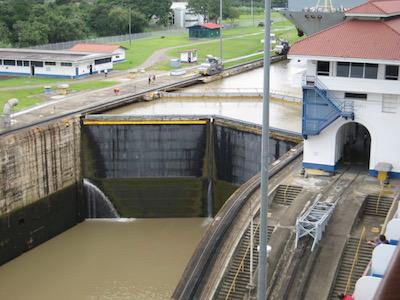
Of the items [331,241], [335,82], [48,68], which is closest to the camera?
[331,241]

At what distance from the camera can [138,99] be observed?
44.8 metres

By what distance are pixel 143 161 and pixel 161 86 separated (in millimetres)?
13819

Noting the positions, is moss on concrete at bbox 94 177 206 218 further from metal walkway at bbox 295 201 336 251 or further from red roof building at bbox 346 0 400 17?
metal walkway at bbox 295 201 336 251

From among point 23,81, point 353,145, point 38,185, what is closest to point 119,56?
point 23,81

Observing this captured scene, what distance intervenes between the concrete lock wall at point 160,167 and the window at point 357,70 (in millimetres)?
12647

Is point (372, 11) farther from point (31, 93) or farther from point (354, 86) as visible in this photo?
point (31, 93)

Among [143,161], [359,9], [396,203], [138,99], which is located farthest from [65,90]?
[396,203]

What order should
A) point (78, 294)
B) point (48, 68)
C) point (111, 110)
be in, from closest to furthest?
point (78, 294), point (111, 110), point (48, 68)

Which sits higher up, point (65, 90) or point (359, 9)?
point (359, 9)

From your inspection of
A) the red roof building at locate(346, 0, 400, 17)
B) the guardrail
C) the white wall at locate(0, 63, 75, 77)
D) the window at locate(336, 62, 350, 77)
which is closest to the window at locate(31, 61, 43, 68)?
the white wall at locate(0, 63, 75, 77)

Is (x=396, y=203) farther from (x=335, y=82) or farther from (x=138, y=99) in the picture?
(x=138, y=99)

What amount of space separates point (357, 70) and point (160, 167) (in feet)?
50.4

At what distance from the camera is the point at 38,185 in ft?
111

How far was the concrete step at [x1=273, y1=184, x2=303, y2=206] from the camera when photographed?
80.3ft
